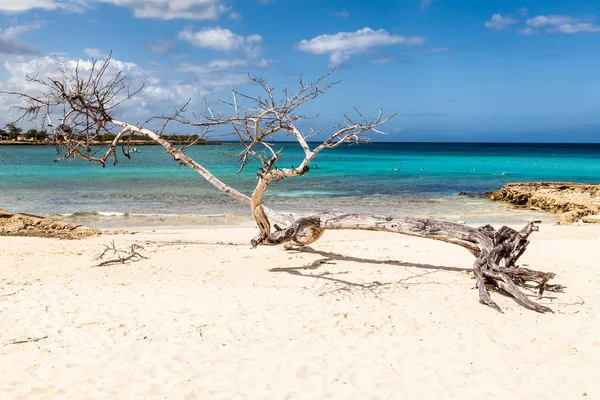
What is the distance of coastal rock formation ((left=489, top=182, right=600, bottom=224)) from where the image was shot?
17.6m

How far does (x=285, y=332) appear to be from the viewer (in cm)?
550

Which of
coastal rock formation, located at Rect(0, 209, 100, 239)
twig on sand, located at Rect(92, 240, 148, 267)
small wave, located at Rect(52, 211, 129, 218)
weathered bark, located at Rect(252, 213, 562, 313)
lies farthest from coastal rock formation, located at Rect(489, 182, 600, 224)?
small wave, located at Rect(52, 211, 129, 218)

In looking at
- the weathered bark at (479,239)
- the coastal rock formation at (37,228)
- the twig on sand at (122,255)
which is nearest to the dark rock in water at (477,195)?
the weathered bark at (479,239)

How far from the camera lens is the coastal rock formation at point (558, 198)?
17595mm

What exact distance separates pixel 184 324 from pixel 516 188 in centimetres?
2284

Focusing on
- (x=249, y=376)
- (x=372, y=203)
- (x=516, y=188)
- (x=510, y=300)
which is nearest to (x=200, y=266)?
(x=249, y=376)

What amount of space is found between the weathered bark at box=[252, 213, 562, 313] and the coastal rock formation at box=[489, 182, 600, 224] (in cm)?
1047

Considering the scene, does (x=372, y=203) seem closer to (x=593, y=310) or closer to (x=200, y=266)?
(x=200, y=266)

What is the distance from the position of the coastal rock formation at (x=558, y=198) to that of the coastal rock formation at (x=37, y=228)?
573 inches

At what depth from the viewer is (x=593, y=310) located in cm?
625

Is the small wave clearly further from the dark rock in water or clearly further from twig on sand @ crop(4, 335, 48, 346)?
the dark rock in water

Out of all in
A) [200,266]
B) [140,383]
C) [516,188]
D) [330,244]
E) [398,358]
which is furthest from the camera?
[516,188]

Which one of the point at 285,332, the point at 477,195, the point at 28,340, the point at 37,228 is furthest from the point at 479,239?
the point at 477,195

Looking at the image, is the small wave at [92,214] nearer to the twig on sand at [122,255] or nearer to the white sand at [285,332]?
the twig on sand at [122,255]
